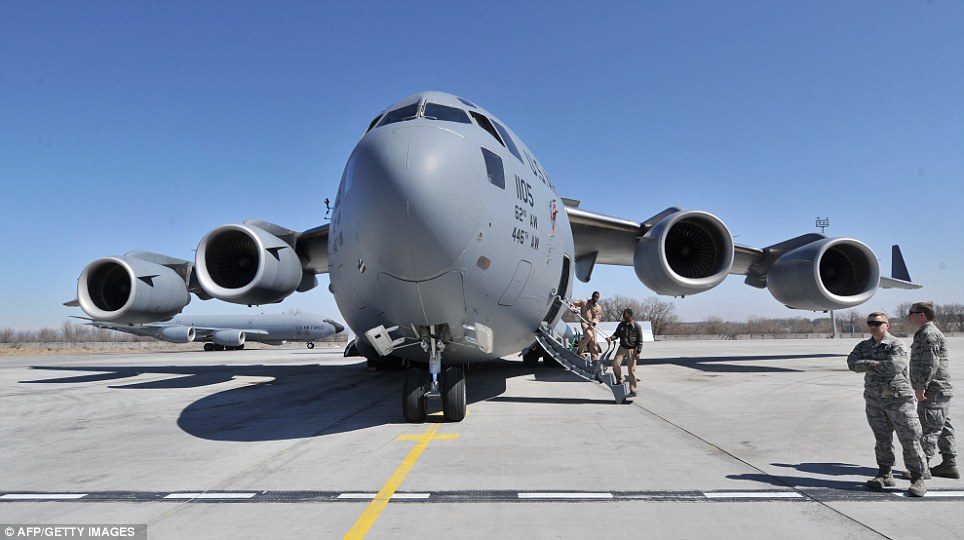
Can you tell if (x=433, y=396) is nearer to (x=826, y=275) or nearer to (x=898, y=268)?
(x=826, y=275)

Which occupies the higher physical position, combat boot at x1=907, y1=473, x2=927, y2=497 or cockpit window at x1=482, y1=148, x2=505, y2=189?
cockpit window at x1=482, y1=148, x2=505, y2=189

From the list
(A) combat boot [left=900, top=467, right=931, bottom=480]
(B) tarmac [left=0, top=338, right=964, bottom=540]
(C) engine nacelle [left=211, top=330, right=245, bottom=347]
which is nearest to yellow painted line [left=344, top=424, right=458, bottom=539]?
(B) tarmac [left=0, top=338, right=964, bottom=540]

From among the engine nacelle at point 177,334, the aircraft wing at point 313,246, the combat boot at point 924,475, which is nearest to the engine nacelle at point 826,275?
the combat boot at point 924,475

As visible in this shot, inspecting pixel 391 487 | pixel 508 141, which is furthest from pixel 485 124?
pixel 391 487

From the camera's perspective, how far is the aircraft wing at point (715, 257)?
1132cm

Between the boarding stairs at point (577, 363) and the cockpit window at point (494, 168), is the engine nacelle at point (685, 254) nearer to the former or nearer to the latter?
the boarding stairs at point (577, 363)

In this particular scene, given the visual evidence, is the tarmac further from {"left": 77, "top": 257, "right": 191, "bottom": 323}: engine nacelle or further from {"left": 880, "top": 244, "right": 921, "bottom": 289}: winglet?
{"left": 880, "top": 244, "right": 921, "bottom": 289}: winglet

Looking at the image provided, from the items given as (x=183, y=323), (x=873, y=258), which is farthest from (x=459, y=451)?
(x=183, y=323)

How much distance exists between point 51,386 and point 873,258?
1872cm

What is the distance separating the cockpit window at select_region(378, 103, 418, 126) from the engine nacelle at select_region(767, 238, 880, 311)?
32.5ft

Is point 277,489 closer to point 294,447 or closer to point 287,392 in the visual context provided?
point 294,447

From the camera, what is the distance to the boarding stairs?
8.69 meters

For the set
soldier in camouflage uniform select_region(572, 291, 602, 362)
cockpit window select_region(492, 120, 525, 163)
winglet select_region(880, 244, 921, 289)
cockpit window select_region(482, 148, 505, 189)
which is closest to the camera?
cockpit window select_region(482, 148, 505, 189)

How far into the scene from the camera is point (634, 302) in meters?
84.4
